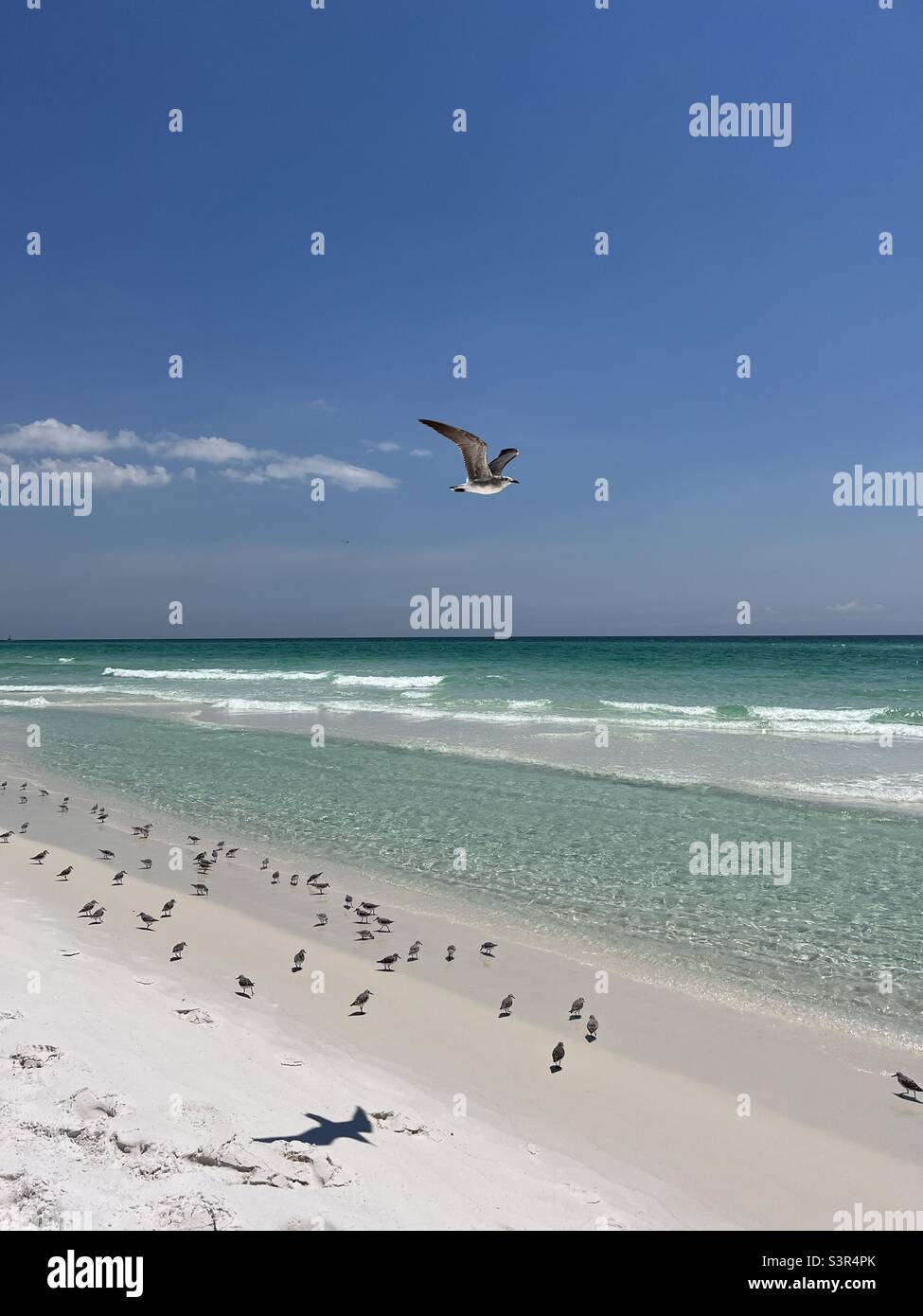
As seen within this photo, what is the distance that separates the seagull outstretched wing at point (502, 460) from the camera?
8914 millimetres

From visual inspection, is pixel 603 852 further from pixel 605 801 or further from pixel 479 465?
pixel 479 465

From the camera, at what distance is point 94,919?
855 cm

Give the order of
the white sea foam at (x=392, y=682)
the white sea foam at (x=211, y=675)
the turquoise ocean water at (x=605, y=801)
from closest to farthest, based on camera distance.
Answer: the turquoise ocean water at (x=605, y=801) → the white sea foam at (x=392, y=682) → the white sea foam at (x=211, y=675)

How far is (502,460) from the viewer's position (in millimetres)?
9016

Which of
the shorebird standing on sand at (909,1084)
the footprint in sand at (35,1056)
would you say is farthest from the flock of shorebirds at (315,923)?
the footprint in sand at (35,1056)

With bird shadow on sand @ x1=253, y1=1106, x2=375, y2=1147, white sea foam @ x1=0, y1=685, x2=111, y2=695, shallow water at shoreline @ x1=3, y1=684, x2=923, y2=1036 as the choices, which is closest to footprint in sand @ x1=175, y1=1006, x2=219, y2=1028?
bird shadow on sand @ x1=253, y1=1106, x2=375, y2=1147

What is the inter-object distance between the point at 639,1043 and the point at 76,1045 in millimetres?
4123

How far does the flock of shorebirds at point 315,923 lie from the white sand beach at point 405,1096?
0.11 meters

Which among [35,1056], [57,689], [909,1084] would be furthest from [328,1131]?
[57,689]

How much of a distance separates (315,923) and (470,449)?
553cm

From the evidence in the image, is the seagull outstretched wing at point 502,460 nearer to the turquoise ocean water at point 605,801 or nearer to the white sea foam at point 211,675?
the turquoise ocean water at point 605,801

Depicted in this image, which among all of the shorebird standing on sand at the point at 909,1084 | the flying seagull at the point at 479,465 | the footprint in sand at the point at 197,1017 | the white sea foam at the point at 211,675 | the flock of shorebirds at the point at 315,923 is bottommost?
the shorebird standing on sand at the point at 909,1084

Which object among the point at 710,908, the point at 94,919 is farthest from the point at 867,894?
the point at 94,919
